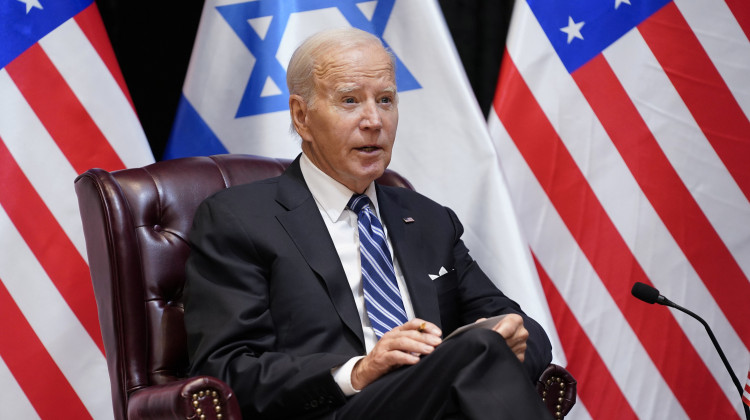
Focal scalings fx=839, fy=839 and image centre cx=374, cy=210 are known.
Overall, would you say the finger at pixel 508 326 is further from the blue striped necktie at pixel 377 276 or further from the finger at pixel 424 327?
the blue striped necktie at pixel 377 276

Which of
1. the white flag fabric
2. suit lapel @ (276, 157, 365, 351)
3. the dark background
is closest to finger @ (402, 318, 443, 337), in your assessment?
suit lapel @ (276, 157, 365, 351)

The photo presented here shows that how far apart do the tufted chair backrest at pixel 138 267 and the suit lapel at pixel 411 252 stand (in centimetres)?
57

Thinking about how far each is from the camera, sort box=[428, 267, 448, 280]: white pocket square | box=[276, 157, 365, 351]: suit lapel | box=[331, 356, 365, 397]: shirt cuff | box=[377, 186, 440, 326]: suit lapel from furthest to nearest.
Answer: box=[428, 267, 448, 280]: white pocket square < box=[377, 186, 440, 326]: suit lapel < box=[276, 157, 365, 351]: suit lapel < box=[331, 356, 365, 397]: shirt cuff

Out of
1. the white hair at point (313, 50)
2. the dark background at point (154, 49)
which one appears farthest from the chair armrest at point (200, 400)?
the dark background at point (154, 49)

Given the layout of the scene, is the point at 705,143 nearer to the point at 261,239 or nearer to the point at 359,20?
the point at 359,20

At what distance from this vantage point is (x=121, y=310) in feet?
7.21

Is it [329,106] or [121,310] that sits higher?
[329,106]

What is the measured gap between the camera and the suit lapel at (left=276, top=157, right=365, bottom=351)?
2170mm

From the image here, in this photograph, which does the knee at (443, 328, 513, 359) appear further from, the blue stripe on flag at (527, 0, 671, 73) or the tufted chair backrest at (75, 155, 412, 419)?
the blue stripe on flag at (527, 0, 671, 73)

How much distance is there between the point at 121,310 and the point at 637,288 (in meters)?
1.33

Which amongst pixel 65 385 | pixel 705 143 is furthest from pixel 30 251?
pixel 705 143

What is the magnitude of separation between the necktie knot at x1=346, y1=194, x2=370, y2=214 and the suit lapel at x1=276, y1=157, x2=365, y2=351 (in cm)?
11

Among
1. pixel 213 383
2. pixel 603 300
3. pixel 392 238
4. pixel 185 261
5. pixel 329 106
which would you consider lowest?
pixel 603 300

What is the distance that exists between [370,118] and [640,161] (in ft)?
4.19
